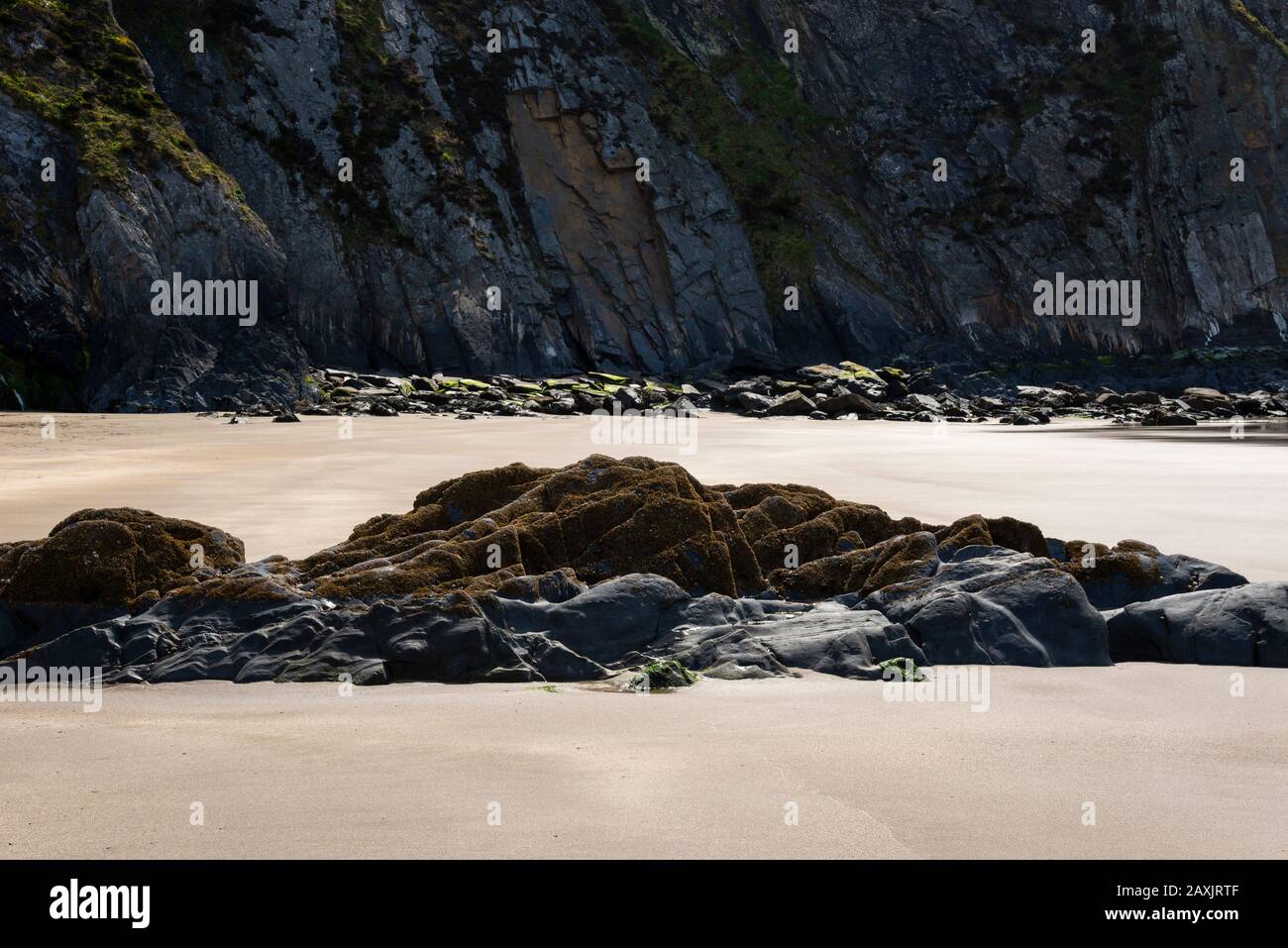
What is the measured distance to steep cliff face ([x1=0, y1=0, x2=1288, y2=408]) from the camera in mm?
33625

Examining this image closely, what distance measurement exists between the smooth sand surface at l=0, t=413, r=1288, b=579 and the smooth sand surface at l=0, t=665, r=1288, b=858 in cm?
408

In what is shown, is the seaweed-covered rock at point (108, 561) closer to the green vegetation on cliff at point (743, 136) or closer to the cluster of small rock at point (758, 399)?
the cluster of small rock at point (758, 399)

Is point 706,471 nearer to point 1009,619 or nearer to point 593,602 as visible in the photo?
point 593,602

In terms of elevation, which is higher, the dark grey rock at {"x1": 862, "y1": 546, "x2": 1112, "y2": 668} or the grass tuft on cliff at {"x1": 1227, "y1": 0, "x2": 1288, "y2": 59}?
the grass tuft on cliff at {"x1": 1227, "y1": 0, "x2": 1288, "y2": 59}

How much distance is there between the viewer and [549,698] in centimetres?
530

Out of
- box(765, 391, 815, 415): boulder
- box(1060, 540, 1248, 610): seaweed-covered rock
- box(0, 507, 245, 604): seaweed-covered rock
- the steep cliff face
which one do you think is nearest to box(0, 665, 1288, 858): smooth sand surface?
box(0, 507, 245, 604): seaweed-covered rock

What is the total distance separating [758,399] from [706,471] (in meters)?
19.6

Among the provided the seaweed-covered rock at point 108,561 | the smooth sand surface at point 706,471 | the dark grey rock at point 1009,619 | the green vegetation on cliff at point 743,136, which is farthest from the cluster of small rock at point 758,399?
the dark grey rock at point 1009,619

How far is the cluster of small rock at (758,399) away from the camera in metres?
33.4

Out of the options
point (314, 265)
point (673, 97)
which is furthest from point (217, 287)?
point (673, 97)

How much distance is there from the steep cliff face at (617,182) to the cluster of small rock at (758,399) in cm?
259

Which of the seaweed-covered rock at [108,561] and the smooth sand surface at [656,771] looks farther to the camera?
the seaweed-covered rock at [108,561]

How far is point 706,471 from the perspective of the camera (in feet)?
56.1

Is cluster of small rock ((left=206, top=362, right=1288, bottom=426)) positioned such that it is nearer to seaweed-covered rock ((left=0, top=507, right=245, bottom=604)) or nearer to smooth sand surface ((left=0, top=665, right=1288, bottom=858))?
seaweed-covered rock ((left=0, top=507, right=245, bottom=604))
